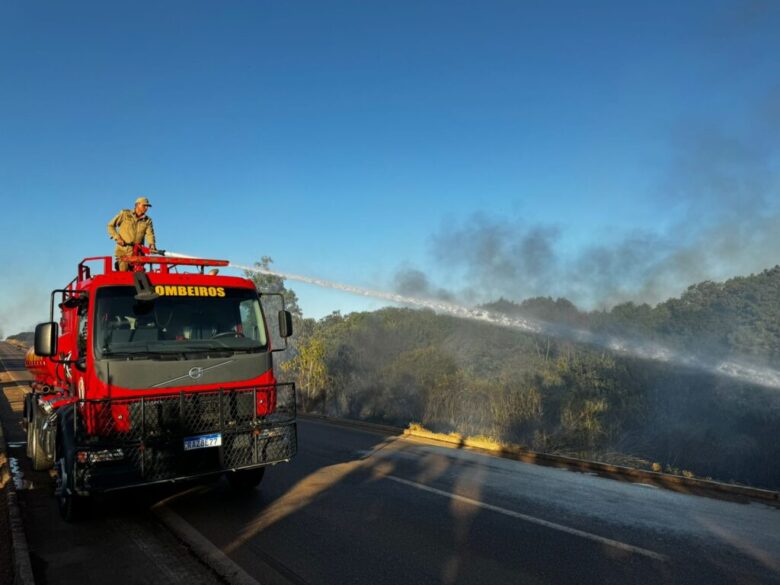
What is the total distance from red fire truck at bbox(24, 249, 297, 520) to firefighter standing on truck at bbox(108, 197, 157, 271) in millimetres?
1200

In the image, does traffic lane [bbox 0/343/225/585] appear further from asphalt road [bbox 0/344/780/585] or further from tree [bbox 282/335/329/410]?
tree [bbox 282/335/329/410]

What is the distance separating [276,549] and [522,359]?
2067 centimetres

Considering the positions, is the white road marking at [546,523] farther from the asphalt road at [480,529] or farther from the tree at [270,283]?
the tree at [270,283]

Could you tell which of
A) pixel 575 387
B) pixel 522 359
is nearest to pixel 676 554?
pixel 575 387

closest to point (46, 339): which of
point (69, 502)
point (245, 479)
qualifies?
point (69, 502)

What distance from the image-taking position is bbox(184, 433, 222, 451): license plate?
223 inches

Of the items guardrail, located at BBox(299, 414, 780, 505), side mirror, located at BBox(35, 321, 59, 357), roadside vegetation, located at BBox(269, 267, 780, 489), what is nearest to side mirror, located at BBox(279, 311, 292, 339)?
side mirror, located at BBox(35, 321, 59, 357)

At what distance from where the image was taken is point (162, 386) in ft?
18.9

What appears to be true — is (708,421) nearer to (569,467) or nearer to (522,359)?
(522,359)

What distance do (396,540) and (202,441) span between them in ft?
7.59

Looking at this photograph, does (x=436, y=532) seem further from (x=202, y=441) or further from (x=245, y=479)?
(x=245, y=479)

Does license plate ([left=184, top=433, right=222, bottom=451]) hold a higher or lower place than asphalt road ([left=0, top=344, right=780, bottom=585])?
higher

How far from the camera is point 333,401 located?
1998cm

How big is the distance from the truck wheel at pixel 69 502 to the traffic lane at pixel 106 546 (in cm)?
8
